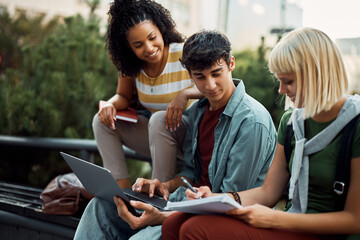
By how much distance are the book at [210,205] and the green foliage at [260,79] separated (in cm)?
161

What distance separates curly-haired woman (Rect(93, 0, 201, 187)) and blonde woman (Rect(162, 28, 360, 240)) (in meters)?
0.93

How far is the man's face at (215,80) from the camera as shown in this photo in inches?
80.3

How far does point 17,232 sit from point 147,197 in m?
1.52

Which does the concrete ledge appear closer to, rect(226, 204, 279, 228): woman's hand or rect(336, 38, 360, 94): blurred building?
rect(226, 204, 279, 228): woman's hand

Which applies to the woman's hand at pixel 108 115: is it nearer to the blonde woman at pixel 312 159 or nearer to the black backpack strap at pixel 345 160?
the blonde woman at pixel 312 159

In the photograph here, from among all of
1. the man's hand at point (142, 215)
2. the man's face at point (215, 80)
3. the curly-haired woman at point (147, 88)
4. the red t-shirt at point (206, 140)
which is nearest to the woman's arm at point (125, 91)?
the curly-haired woman at point (147, 88)

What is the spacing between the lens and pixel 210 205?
1407 mm

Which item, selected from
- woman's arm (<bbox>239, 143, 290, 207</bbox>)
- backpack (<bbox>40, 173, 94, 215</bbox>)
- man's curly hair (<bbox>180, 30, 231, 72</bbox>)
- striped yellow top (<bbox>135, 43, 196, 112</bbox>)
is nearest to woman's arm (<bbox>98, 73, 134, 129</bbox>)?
striped yellow top (<bbox>135, 43, 196, 112</bbox>)

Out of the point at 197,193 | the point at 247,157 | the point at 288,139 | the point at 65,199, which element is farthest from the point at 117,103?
the point at 288,139

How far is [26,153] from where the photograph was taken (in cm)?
421

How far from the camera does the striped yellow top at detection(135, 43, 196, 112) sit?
104 inches

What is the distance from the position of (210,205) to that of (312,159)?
0.42 meters

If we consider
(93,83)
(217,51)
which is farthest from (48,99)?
(217,51)

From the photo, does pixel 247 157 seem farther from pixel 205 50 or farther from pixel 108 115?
pixel 108 115
